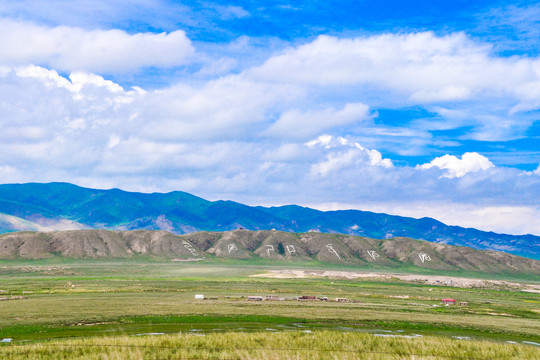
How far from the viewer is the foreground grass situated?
27.3 metres

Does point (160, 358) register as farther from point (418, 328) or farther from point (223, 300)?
point (223, 300)

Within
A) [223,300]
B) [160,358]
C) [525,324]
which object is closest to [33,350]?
[160,358]

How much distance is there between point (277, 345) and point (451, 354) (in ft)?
39.9

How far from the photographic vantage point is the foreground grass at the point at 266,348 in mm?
27344

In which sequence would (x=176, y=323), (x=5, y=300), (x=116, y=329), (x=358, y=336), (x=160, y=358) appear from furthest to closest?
(x=5, y=300) → (x=176, y=323) → (x=116, y=329) → (x=358, y=336) → (x=160, y=358)

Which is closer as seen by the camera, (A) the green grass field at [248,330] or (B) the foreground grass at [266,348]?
(B) the foreground grass at [266,348]

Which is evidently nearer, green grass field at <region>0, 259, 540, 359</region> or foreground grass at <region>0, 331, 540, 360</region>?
foreground grass at <region>0, 331, 540, 360</region>

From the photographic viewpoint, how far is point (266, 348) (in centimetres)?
3009

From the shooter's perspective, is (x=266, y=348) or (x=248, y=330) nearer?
(x=266, y=348)

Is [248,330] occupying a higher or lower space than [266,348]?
lower

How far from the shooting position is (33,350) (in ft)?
98.7

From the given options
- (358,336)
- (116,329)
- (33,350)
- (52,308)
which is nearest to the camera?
(33,350)

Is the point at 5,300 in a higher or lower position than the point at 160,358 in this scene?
lower

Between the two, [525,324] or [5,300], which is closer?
[525,324]
